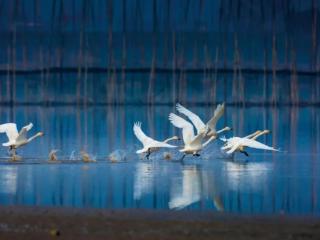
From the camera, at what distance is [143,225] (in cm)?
1057

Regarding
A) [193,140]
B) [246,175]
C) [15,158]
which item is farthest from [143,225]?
[193,140]

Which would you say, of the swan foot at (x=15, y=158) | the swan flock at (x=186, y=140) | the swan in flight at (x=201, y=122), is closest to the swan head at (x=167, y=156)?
the swan flock at (x=186, y=140)

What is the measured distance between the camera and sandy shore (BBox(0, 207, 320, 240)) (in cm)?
1002

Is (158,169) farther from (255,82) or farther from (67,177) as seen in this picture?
(255,82)

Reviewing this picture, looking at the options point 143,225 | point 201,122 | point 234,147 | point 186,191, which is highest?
point 201,122

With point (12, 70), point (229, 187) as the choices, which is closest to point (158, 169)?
point (229, 187)

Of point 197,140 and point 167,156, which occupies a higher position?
point 197,140

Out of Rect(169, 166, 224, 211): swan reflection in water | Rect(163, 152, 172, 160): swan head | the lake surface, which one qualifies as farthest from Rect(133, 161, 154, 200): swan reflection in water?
Rect(163, 152, 172, 160): swan head

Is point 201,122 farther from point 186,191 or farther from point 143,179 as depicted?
point 186,191

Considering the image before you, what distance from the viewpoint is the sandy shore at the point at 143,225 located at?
394 inches

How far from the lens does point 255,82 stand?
59719 mm

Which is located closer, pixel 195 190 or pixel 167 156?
pixel 195 190

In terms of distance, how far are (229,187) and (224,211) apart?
262cm

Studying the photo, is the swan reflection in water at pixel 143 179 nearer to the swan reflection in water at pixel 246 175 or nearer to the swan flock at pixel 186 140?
the swan flock at pixel 186 140
